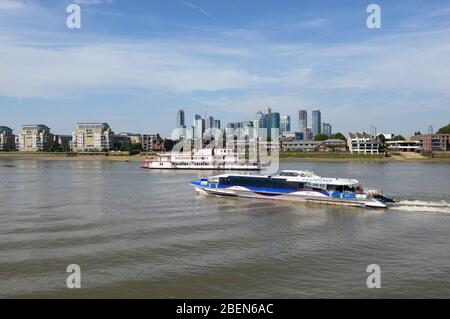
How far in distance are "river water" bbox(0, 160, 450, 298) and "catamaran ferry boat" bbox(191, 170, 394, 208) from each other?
4.87 ft

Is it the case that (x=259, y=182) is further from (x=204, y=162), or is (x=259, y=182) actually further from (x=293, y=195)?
(x=204, y=162)

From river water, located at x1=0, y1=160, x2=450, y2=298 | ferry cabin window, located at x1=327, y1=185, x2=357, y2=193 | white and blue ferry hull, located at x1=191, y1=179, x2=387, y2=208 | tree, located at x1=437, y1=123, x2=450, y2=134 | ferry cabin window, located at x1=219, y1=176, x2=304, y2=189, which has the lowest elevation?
river water, located at x1=0, y1=160, x2=450, y2=298

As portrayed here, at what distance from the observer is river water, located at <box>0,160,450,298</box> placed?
16.5m

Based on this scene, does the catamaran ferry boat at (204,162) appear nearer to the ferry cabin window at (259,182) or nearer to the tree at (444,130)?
the ferry cabin window at (259,182)

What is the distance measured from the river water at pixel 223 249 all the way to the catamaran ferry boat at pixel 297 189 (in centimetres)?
148

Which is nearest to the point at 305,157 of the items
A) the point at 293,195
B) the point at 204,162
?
the point at 204,162

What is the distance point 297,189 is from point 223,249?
1817 cm

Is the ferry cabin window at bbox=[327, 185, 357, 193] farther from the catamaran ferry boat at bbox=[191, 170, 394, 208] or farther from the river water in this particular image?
the river water

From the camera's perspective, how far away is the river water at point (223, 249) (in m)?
16.5

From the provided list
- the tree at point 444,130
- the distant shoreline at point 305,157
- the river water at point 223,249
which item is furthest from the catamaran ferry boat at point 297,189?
the tree at point 444,130

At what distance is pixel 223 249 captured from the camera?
21.9m

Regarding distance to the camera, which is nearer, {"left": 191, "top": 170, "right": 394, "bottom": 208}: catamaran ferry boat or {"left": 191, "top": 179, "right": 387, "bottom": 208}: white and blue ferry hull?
{"left": 191, "top": 179, "right": 387, "bottom": 208}: white and blue ferry hull

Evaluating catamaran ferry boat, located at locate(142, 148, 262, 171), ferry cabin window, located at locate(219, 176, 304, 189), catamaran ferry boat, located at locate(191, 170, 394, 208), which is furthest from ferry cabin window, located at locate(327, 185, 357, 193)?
catamaran ferry boat, located at locate(142, 148, 262, 171)

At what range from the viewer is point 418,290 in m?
16.3
